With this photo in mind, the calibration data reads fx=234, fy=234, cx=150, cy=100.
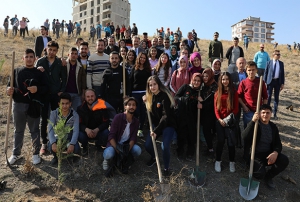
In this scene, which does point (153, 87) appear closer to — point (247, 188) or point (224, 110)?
point (224, 110)

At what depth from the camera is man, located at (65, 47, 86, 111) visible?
5227mm

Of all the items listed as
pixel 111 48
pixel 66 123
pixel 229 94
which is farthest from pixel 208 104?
pixel 111 48

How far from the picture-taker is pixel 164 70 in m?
5.87

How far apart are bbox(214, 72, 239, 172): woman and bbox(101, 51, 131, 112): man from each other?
6.92ft

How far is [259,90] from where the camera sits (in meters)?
4.58

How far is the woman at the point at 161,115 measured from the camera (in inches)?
173

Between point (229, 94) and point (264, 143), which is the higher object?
point (229, 94)

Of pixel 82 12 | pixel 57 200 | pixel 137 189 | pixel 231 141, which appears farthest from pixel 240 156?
pixel 82 12

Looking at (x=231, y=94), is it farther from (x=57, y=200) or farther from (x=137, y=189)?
(x=57, y=200)

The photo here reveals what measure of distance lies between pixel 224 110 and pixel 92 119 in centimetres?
271

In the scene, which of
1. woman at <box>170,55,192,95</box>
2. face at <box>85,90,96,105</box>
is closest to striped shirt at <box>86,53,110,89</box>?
face at <box>85,90,96,105</box>

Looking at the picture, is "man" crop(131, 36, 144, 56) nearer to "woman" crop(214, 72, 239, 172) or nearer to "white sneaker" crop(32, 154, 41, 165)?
"woman" crop(214, 72, 239, 172)

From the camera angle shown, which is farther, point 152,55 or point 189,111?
point 152,55

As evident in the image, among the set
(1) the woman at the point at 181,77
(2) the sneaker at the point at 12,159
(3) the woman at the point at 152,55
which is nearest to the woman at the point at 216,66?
(1) the woman at the point at 181,77
